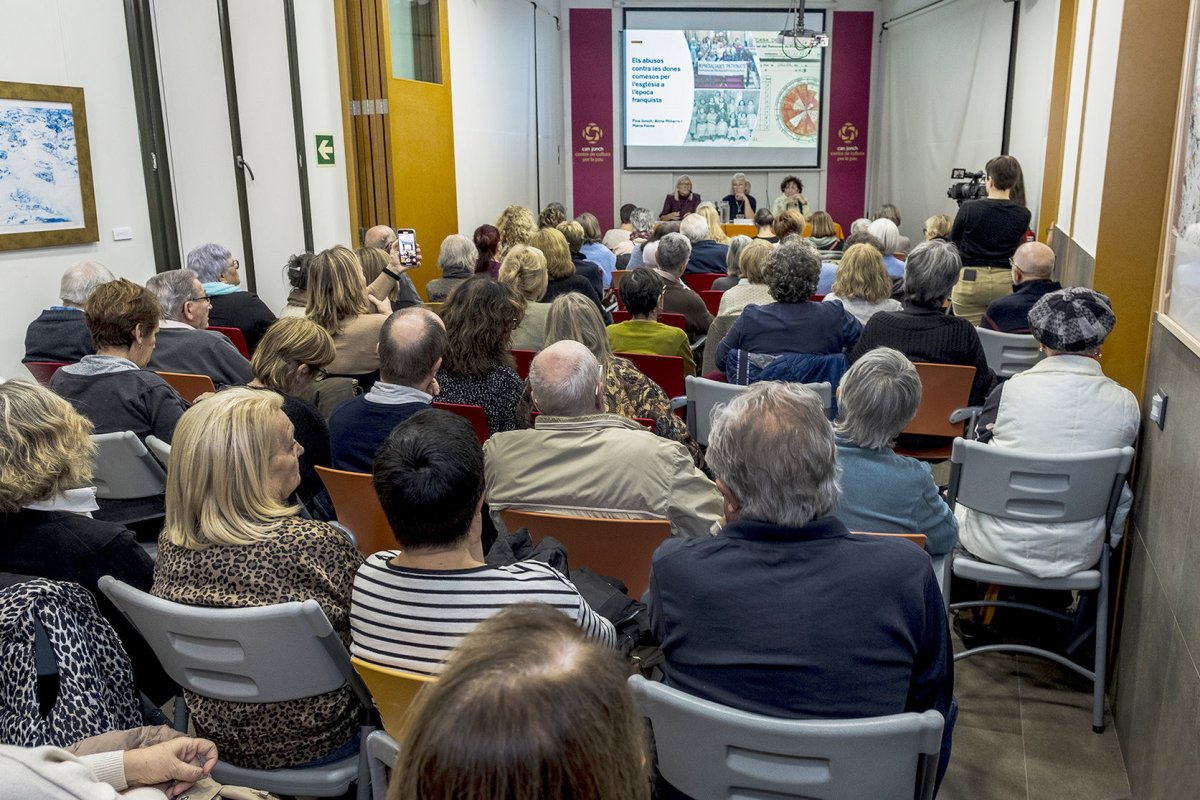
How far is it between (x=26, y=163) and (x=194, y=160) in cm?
169

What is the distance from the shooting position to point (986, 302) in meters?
6.12

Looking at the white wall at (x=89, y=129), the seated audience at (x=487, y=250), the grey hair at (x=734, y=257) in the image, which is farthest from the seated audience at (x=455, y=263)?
the white wall at (x=89, y=129)

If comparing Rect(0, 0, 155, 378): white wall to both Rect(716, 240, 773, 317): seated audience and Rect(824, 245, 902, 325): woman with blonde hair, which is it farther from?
Rect(824, 245, 902, 325): woman with blonde hair

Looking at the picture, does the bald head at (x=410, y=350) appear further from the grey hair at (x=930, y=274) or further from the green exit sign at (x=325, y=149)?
the green exit sign at (x=325, y=149)

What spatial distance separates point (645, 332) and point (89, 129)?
14.5 feet

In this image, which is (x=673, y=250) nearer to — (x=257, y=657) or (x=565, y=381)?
(x=565, y=381)

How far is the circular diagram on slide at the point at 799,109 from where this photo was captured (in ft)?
45.0

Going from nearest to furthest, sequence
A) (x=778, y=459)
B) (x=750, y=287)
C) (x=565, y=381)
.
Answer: (x=778, y=459) < (x=565, y=381) < (x=750, y=287)

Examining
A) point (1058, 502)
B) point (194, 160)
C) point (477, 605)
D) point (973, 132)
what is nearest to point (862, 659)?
point (477, 605)

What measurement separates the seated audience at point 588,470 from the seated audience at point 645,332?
1.69 m

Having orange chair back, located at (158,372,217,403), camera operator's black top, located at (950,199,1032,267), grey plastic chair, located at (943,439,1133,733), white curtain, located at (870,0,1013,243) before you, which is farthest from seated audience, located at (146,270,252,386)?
white curtain, located at (870,0,1013,243)

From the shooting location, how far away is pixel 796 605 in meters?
1.61

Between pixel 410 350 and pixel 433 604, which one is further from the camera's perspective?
pixel 410 350

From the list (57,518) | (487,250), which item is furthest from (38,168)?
(57,518)
